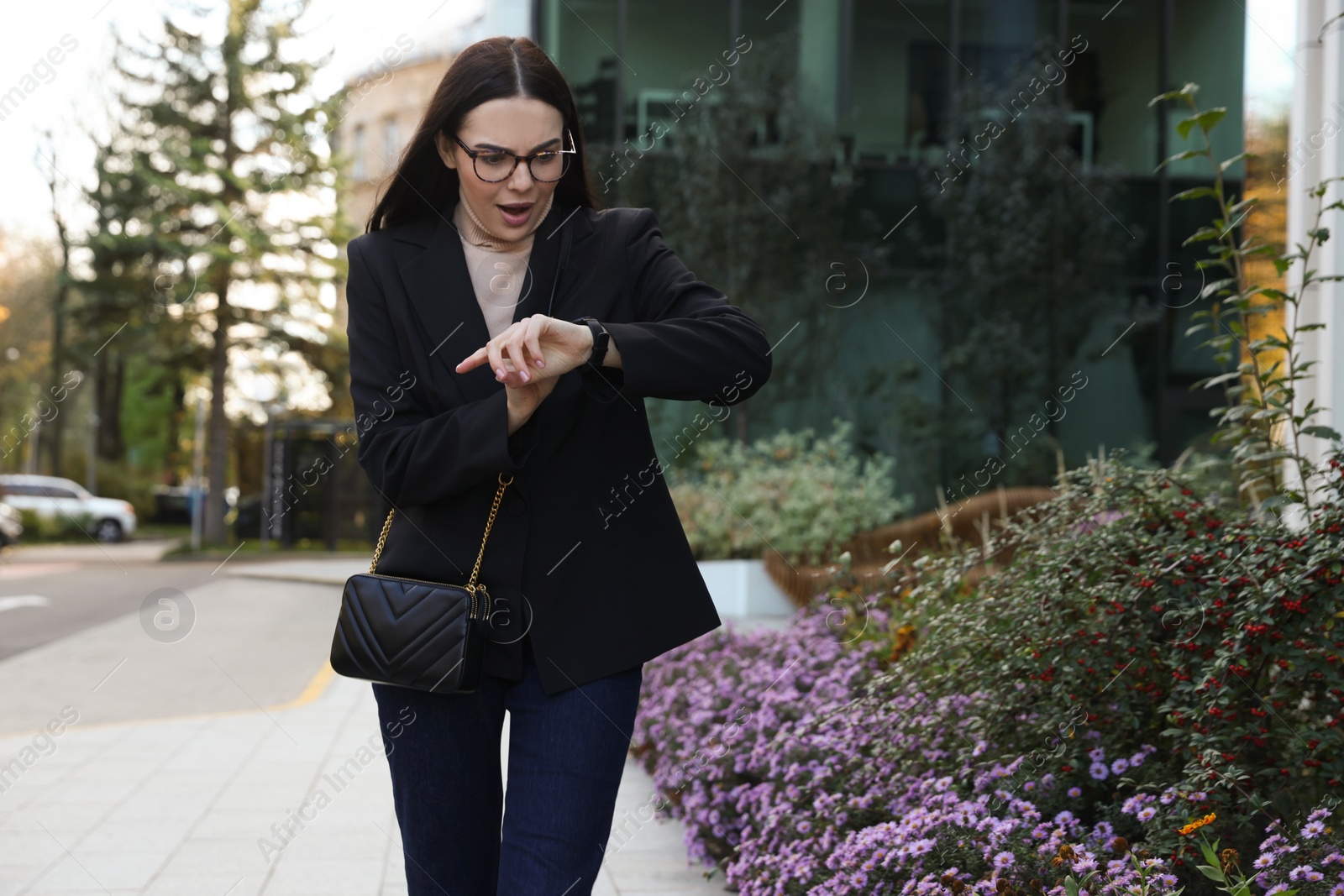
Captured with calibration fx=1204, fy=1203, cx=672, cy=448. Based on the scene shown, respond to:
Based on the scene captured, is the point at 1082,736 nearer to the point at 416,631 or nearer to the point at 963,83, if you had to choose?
the point at 416,631

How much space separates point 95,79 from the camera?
25.4 metres

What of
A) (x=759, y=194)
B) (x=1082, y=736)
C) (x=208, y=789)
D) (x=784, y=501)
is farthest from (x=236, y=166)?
(x=1082, y=736)

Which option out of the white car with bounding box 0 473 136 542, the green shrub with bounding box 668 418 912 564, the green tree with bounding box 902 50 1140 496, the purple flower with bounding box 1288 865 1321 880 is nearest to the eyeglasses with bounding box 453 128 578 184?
the purple flower with bounding box 1288 865 1321 880

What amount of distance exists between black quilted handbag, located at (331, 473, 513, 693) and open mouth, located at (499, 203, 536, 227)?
0.40 metres

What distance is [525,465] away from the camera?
5.87ft

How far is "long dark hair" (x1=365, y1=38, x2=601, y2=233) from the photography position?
180 centimetres

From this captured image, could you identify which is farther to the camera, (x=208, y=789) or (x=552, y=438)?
(x=208, y=789)

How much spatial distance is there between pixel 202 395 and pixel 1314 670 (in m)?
30.0

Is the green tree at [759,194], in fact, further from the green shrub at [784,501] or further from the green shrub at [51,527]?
the green shrub at [51,527]

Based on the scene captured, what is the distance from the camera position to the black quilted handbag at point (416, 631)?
169cm

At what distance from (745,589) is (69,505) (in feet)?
84.3

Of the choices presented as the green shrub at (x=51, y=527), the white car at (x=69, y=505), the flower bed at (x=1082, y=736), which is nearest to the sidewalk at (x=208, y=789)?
the flower bed at (x=1082, y=736)

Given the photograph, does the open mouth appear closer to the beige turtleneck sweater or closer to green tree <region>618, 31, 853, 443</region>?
the beige turtleneck sweater

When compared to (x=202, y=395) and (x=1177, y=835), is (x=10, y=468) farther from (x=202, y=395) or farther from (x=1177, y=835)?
(x=1177, y=835)
